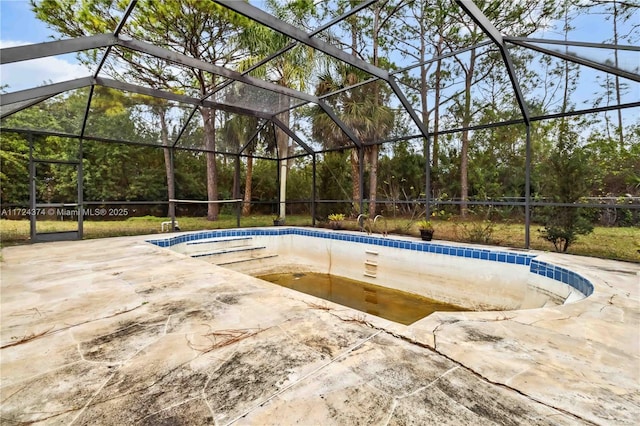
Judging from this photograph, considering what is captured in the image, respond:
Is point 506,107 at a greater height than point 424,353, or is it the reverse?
point 506,107

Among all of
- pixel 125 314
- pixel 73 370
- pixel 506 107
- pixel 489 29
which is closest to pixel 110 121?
pixel 125 314

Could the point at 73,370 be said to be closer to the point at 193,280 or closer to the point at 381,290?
the point at 193,280

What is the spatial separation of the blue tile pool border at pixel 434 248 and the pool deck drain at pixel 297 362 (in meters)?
0.79

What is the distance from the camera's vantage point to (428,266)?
470 centimetres

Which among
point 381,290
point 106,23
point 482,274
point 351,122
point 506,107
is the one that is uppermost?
point 106,23

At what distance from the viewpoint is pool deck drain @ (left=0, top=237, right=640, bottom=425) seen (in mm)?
1098

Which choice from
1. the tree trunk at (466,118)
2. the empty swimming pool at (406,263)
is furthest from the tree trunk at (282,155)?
the tree trunk at (466,118)

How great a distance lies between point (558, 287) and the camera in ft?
11.0

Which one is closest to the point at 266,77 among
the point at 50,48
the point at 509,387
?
the point at 50,48

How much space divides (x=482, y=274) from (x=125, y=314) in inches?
167

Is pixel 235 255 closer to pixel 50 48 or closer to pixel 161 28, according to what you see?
pixel 50 48

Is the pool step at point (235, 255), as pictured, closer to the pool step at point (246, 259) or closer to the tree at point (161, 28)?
the pool step at point (246, 259)

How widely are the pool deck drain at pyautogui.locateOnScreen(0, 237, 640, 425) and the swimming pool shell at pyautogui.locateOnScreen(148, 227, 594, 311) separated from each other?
1.11 metres

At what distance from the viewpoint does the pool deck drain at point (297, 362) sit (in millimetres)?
1098
